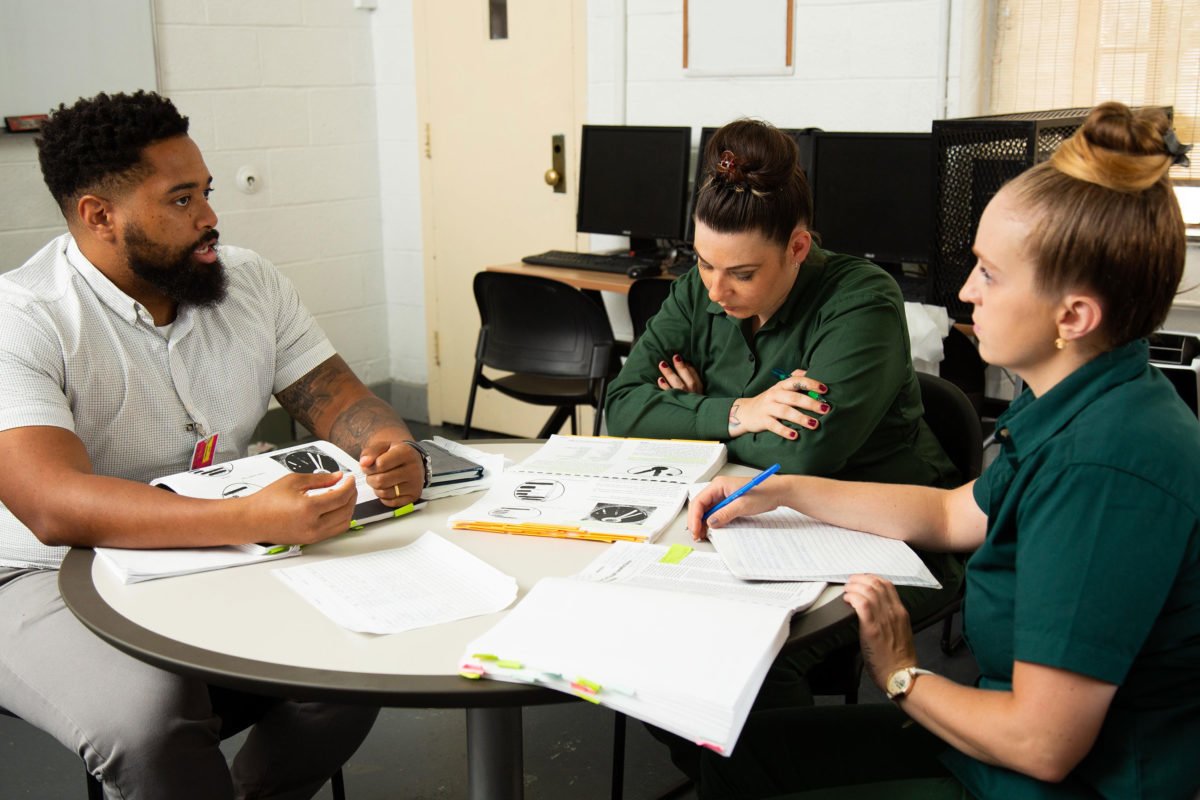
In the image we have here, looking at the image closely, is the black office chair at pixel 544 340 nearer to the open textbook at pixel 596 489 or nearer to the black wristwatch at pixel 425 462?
the open textbook at pixel 596 489

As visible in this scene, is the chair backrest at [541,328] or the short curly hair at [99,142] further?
the chair backrest at [541,328]

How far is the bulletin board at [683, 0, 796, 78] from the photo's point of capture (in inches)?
150

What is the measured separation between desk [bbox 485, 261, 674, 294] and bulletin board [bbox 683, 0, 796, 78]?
0.77 meters

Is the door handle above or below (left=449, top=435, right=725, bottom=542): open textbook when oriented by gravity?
above

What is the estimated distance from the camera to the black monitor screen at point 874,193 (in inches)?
135

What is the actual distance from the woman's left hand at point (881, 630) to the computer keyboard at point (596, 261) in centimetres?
258

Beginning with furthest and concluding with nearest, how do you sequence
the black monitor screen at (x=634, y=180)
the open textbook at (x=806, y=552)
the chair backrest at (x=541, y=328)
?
the black monitor screen at (x=634, y=180) → the chair backrest at (x=541, y=328) → the open textbook at (x=806, y=552)

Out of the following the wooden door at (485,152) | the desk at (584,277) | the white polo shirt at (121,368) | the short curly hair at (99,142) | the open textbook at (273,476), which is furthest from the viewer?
the wooden door at (485,152)

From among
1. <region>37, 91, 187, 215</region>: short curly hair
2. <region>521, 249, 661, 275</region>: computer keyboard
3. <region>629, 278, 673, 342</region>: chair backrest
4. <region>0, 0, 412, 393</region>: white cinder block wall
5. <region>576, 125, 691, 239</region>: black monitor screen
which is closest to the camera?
<region>37, 91, 187, 215</region>: short curly hair

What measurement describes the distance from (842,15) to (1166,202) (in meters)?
2.76

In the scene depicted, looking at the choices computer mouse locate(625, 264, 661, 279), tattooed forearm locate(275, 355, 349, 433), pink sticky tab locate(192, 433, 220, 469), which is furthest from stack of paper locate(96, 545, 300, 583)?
computer mouse locate(625, 264, 661, 279)

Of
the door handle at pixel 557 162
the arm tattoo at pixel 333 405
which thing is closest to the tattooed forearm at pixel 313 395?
the arm tattoo at pixel 333 405

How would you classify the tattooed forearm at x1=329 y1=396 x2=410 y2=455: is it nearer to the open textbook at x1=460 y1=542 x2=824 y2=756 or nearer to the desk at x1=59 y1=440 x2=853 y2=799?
the desk at x1=59 y1=440 x2=853 y2=799

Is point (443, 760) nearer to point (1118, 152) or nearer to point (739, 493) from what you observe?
point (739, 493)
